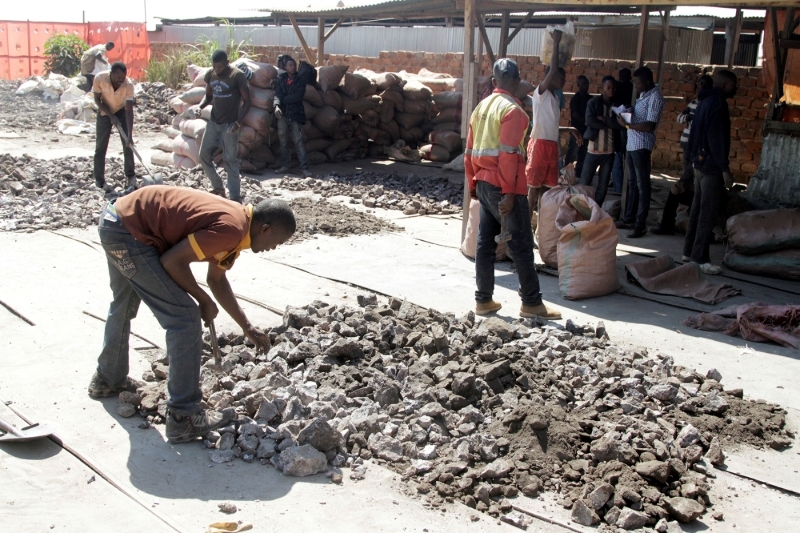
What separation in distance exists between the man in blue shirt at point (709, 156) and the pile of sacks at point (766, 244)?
33 cm

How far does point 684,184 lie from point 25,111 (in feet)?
57.5

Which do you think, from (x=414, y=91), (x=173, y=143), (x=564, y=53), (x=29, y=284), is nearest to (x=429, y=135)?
(x=414, y=91)

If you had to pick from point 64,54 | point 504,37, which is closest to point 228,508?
point 504,37

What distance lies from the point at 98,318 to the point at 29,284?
1183mm

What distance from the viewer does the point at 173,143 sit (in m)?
12.5

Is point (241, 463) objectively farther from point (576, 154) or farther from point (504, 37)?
point (576, 154)

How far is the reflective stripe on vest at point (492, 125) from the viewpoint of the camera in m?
5.66

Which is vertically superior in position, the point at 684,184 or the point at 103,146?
the point at 684,184

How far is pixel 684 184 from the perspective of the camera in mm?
8211

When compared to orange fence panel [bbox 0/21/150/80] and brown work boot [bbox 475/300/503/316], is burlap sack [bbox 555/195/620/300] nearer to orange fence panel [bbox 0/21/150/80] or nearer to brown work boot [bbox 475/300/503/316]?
brown work boot [bbox 475/300/503/316]

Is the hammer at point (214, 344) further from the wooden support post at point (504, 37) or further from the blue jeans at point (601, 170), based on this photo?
the wooden support post at point (504, 37)

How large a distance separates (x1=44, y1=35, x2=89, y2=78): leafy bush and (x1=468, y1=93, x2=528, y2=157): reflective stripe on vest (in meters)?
24.8

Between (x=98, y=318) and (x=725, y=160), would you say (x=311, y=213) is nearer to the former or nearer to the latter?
(x=98, y=318)

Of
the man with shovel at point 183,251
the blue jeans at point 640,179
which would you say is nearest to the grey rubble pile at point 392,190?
the blue jeans at point 640,179
